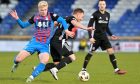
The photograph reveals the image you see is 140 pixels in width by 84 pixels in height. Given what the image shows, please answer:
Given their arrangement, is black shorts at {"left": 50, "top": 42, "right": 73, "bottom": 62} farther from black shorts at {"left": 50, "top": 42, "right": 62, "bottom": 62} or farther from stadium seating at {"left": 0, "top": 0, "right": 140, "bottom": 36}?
stadium seating at {"left": 0, "top": 0, "right": 140, "bottom": 36}

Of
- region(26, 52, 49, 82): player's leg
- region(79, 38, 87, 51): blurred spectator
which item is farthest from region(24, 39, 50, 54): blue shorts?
region(79, 38, 87, 51): blurred spectator

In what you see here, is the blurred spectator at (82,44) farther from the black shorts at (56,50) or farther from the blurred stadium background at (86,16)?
the black shorts at (56,50)

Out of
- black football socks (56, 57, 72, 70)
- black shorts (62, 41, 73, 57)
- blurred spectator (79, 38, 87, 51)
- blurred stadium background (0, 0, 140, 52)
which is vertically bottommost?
blurred spectator (79, 38, 87, 51)

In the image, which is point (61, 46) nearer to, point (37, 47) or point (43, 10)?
point (37, 47)

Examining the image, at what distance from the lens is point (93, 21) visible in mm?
14422

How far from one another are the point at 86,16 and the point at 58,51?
24.3 m

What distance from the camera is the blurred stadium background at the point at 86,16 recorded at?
34438mm

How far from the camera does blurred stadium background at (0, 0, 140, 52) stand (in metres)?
34.4

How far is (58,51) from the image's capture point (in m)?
13.3

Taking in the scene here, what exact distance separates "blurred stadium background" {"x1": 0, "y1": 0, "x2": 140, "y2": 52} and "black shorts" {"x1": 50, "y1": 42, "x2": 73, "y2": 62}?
20.5 metres

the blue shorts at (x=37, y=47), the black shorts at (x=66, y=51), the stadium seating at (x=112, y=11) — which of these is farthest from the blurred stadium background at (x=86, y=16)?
the blue shorts at (x=37, y=47)

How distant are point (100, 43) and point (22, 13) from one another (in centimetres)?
2291

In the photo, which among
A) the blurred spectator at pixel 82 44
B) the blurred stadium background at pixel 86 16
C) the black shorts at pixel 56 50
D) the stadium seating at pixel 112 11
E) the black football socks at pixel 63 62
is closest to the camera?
the black football socks at pixel 63 62

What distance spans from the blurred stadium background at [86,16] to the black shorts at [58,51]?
20.5 metres
